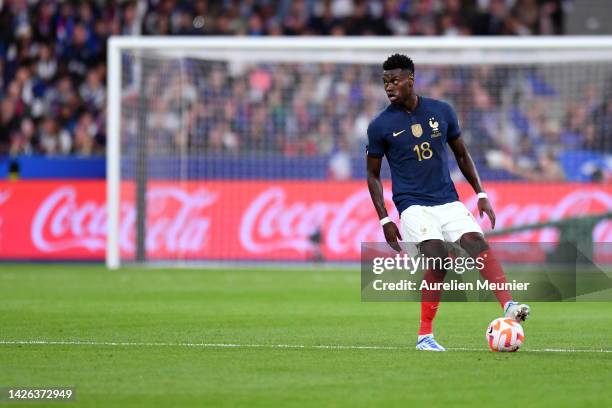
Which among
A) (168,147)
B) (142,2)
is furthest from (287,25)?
(168,147)

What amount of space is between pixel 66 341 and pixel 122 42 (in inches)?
477

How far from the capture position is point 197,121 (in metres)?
23.6

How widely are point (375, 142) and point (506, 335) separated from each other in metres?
→ 1.91

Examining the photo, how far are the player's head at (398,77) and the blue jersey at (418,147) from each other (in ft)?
0.59

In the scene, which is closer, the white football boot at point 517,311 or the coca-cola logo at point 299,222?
the white football boot at point 517,311

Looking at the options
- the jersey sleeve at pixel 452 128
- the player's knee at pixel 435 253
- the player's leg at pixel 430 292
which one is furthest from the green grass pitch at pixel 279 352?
the jersey sleeve at pixel 452 128

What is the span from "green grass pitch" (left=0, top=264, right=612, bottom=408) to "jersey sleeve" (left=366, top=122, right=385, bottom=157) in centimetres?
161

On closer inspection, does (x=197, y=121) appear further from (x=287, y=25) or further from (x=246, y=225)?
(x=287, y=25)

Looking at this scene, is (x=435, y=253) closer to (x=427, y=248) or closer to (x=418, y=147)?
(x=427, y=248)

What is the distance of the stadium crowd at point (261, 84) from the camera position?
77.5 ft

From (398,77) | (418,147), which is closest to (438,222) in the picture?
(418,147)

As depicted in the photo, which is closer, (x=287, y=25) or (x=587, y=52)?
(x=587, y=52)

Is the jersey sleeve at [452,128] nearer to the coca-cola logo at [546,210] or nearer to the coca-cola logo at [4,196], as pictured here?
the coca-cola logo at [546,210]

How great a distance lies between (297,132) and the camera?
24016 millimetres
